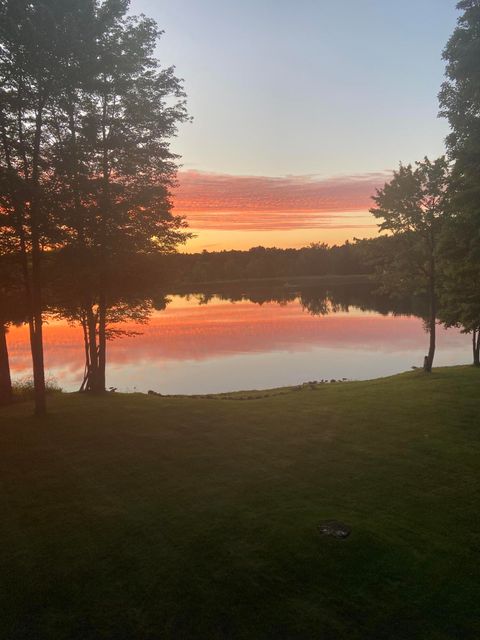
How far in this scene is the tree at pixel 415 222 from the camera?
25219 millimetres

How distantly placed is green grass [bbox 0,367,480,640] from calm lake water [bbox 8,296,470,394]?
62.3 ft

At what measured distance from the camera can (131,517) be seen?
26.6 ft

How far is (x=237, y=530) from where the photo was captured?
770 cm

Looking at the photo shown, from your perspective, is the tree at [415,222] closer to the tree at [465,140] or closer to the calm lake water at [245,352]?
the tree at [465,140]

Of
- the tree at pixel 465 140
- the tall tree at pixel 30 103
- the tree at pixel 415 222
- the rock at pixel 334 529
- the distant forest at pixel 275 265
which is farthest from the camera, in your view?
the distant forest at pixel 275 265

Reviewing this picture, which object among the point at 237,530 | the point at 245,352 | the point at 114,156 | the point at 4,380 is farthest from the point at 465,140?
the point at 245,352

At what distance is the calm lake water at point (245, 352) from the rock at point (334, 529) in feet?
75.5

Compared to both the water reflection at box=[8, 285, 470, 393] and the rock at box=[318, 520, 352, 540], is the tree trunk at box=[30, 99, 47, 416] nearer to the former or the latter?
the water reflection at box=[8, 285, 470, 393]

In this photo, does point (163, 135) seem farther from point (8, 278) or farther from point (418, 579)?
point (418, 579)

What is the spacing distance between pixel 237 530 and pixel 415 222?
2171 cm

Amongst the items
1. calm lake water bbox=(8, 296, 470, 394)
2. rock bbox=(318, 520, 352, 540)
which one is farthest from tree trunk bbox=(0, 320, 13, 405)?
rock bbox=(318, 520, 352, 540)

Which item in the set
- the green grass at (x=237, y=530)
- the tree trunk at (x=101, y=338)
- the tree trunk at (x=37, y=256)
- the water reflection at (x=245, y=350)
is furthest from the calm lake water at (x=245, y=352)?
the green grass at (x=237, y=530)

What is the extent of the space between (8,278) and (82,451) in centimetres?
825

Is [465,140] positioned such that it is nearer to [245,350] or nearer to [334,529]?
[334,529]
